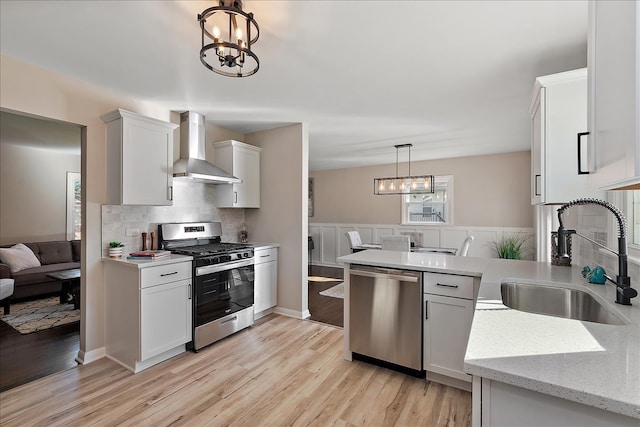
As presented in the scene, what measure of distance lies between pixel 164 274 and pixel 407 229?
16.6 feet

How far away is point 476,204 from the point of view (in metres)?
5.91

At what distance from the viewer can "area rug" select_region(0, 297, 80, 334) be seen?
338cm

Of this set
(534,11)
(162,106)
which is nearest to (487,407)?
(534,11)

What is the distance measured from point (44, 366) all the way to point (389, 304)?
9.79ft

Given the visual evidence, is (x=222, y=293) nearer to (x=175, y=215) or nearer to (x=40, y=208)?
(x=175, y=215)

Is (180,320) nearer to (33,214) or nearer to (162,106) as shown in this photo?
(162,106)

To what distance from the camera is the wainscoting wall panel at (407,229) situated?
5695mm

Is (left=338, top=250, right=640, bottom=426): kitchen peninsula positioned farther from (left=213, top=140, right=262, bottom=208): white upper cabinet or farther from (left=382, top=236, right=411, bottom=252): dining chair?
(left=213, top=140, right=262, bottom=208): white upper cabinet

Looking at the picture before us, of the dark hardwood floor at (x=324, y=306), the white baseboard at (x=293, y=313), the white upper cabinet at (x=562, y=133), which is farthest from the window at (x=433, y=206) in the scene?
the white upper cabinet at (x=562, y=133)

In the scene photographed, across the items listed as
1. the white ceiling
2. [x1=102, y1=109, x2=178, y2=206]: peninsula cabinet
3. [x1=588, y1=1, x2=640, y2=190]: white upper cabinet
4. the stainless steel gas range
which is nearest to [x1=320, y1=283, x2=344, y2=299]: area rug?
the stainless steel gas range

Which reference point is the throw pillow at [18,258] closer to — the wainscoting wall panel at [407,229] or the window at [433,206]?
the wainscoting wall panel at [407,229]

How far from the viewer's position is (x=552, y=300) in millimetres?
1694

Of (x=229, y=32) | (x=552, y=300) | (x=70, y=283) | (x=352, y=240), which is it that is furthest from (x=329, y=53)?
(x=70, y=283)

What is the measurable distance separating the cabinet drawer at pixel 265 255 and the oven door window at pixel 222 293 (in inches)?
7.6
